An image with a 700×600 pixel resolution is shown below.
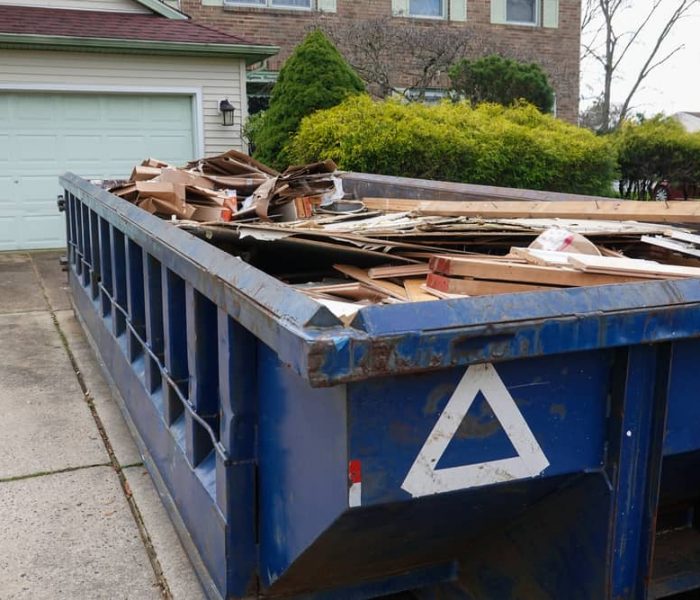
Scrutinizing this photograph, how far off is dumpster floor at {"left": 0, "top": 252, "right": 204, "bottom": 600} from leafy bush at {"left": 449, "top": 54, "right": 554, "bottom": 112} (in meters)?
11.4

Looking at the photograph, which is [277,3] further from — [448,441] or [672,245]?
[448,441]

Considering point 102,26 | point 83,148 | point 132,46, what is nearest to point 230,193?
point 132,46

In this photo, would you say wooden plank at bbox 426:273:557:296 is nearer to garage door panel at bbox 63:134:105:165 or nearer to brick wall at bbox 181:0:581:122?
garage door panel at bbox 63:134:105:165

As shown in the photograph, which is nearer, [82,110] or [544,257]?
[544,257]

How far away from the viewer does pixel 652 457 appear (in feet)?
6.58

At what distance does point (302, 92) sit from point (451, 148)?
8.54 ft

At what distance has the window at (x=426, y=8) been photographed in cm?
1794

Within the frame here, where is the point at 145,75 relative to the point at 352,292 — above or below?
above

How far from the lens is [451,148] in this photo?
1039cm

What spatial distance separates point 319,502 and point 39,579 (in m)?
1.65

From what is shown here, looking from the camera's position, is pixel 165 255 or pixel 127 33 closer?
pixel 165 255

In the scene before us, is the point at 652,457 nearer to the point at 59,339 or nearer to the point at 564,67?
the point at 59,339

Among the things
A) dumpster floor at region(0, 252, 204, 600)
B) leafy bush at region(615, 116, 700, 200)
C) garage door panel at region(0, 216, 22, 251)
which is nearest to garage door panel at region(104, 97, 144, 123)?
garage door panel at region(0, 216, 22, 251)

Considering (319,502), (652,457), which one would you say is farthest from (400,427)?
(652,457)
